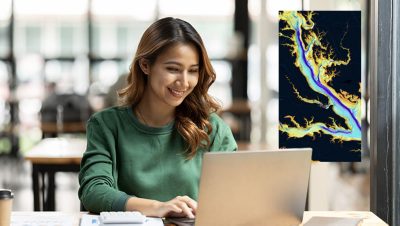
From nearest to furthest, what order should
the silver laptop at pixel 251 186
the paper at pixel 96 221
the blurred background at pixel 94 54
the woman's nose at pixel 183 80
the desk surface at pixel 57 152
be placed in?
the silver laptop at pixel 251 186 < the paper at pixel 96 221 < the woman's nose at pixel 183 80 < the desk surface at pixel 57 152 < the blurred background at pixel 94 54

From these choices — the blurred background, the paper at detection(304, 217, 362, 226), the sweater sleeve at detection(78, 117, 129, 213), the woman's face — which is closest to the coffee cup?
the sweater sleeve at detection(78, 117, 129, 213)

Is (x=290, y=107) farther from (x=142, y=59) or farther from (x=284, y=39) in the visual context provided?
(x=142, y=59)

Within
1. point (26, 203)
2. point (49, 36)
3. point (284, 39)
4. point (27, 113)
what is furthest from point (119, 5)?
point (284, 39)

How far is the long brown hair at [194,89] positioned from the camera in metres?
2.35

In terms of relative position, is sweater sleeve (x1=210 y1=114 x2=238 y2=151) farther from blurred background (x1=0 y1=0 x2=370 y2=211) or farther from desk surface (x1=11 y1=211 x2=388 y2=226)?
blurred background (x1=0 y1=0 x2=370 y2=211)

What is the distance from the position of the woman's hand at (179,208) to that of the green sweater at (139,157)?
0.30 metres

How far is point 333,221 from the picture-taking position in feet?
6.93

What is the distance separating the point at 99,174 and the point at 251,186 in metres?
0.60

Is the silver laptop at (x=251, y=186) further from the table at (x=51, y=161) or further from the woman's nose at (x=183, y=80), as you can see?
the table at (x=51, y=161)

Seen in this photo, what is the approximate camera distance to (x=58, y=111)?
7383 mm

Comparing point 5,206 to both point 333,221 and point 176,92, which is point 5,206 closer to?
point 176,92

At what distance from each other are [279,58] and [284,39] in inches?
2.6

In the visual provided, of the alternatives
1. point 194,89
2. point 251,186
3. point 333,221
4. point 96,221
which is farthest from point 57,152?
point 251,186

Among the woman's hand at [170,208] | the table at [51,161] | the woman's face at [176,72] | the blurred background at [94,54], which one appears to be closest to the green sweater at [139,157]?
the woman's face at [176,72]
